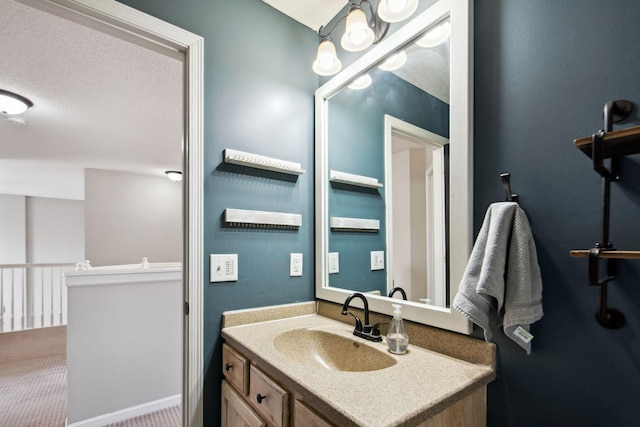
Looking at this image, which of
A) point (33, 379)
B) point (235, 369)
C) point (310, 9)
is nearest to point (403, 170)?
point (310, 9)

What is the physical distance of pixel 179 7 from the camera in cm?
128

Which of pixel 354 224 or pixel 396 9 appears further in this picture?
pixel 354 224

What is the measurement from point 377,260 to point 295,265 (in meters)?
0.43

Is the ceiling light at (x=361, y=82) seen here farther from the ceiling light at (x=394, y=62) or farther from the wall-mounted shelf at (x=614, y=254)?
the wall-mounted shelf at (x=614, y=254)

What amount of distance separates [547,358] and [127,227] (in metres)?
5.33

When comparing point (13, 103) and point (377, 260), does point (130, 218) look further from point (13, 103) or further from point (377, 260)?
Answer: point (377, 260)

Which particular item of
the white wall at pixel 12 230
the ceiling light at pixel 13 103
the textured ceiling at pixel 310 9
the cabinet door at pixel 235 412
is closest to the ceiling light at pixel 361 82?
the textured ceiling at pixel 310 9

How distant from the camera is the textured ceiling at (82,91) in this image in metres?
1.57

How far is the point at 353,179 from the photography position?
155 centimetres

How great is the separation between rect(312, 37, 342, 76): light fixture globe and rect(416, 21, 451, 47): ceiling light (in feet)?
1.44

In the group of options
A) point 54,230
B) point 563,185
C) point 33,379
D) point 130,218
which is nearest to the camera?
point 563,185

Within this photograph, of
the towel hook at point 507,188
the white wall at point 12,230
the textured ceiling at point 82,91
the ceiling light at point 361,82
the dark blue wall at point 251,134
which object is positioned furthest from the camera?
the white wall at point 12,230

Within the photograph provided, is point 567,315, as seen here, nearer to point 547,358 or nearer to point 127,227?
point 547,358

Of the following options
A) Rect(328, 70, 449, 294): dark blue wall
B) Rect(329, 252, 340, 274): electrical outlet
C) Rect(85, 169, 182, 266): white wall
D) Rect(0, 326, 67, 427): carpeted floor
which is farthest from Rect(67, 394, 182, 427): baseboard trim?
Rect(85, 169, 182, 266): white wall
